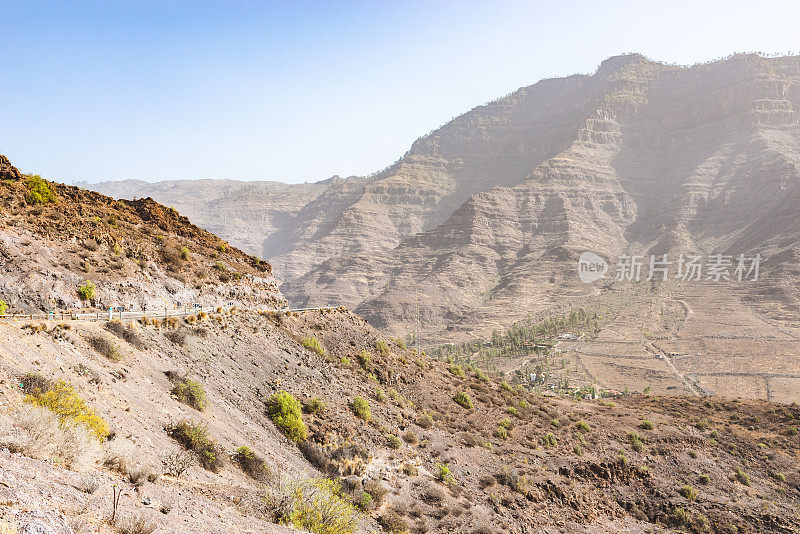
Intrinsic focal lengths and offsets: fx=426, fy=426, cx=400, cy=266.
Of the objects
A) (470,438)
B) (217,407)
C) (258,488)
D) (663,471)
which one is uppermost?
(217,407)

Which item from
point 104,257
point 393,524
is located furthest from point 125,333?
point 393,524

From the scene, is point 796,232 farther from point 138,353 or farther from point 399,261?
point 138,353

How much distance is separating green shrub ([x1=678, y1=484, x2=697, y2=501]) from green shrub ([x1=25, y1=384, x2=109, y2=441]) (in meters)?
28.3

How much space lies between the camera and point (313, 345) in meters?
23.9

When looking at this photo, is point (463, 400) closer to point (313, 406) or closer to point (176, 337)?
point (313, 406)

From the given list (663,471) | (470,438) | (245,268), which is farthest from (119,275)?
(663,471)

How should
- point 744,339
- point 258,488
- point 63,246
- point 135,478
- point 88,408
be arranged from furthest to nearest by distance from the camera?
point 744,339 < point 63,246 < point 258,488 < point 88,408 < point 135,478

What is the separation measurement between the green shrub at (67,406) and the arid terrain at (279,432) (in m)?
0.05

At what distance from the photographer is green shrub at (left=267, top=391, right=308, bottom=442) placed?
1641 cm

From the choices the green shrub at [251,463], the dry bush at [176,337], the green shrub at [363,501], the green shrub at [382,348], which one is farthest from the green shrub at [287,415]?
the green shrub at [382,348]

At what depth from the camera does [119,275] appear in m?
19.9

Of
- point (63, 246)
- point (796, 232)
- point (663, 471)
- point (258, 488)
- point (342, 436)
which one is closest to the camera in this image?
point (258, 488)

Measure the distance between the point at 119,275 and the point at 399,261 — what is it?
6865 inches

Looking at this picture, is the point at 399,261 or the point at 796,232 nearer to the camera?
the point at 796,232
